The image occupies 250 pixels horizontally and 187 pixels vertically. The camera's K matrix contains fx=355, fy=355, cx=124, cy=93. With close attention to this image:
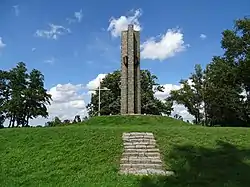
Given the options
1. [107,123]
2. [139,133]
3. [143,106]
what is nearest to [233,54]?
[143,106]

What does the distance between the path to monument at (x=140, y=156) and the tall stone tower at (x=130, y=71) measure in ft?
25.3

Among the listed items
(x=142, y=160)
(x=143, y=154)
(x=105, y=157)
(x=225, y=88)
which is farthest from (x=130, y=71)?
(x=225, y=88)

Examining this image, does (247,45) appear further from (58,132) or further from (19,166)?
(19,166)

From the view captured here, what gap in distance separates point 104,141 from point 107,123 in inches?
253

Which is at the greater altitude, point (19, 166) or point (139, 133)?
point (139, 133)

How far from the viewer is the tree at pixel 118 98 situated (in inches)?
1690

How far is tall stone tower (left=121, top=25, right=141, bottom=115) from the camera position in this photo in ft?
67.7

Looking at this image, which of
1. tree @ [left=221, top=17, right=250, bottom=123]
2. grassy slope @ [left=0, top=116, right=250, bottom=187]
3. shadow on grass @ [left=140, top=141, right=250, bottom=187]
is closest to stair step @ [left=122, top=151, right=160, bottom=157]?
grassy slope @ [left=0, top=116, right=250, bottom=187]

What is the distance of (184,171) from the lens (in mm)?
9438

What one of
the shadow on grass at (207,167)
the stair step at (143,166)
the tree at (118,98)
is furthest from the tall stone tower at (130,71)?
the tree at (118,98)

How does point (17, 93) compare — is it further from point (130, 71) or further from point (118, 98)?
point (130, 71)

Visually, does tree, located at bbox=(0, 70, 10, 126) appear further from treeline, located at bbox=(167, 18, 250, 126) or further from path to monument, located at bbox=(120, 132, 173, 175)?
path to monument, located at bbox=(120, 132, 173, 175)

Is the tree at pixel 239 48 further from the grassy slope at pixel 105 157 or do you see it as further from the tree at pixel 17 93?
the tree at pixel 17 93

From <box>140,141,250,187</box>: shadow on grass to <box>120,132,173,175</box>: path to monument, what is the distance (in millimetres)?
424
